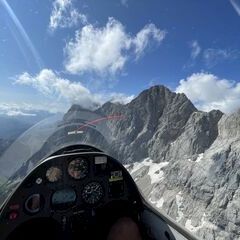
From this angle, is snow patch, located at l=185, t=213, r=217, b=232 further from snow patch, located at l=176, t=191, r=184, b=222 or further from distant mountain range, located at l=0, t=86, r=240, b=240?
snow patch, located at l=176, t=191, r=184, b=222

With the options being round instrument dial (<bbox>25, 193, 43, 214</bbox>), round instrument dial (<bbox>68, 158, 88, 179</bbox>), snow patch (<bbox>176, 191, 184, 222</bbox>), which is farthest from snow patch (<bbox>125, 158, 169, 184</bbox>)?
round instrument dial (<bbox>25, 193, 43, 214</bbox>)

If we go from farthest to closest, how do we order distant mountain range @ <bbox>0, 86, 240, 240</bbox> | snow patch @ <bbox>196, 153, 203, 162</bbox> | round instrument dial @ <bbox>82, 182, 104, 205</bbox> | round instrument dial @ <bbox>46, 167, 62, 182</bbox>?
snow patch @ <bbox>196, 153, 203, 162</bbox>
distant mountain range @ <bbox>0, 86, 240, 240</bbox>
round instrument dial @ <bbox>82, 182, 104, 205</bbox>
round instrument dial @ <bbox>46, 167, 62, 182</bbox>

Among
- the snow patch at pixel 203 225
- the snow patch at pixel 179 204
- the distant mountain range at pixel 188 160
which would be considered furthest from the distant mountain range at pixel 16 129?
the snow patch at pixel 179 204

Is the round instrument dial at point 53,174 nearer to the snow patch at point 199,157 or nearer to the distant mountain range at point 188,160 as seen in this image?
the distant mountain range at point 188,160

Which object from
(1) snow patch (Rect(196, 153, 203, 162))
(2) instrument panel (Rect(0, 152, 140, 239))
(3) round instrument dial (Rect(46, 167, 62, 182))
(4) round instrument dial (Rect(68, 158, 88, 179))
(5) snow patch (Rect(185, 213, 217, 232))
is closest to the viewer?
(2) instrument panel (Rect(0, 152, 140, 239))

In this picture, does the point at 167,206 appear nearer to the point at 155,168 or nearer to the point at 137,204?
the point at 155,168

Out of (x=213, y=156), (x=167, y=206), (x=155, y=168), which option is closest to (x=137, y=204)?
(x=167, y=206)
